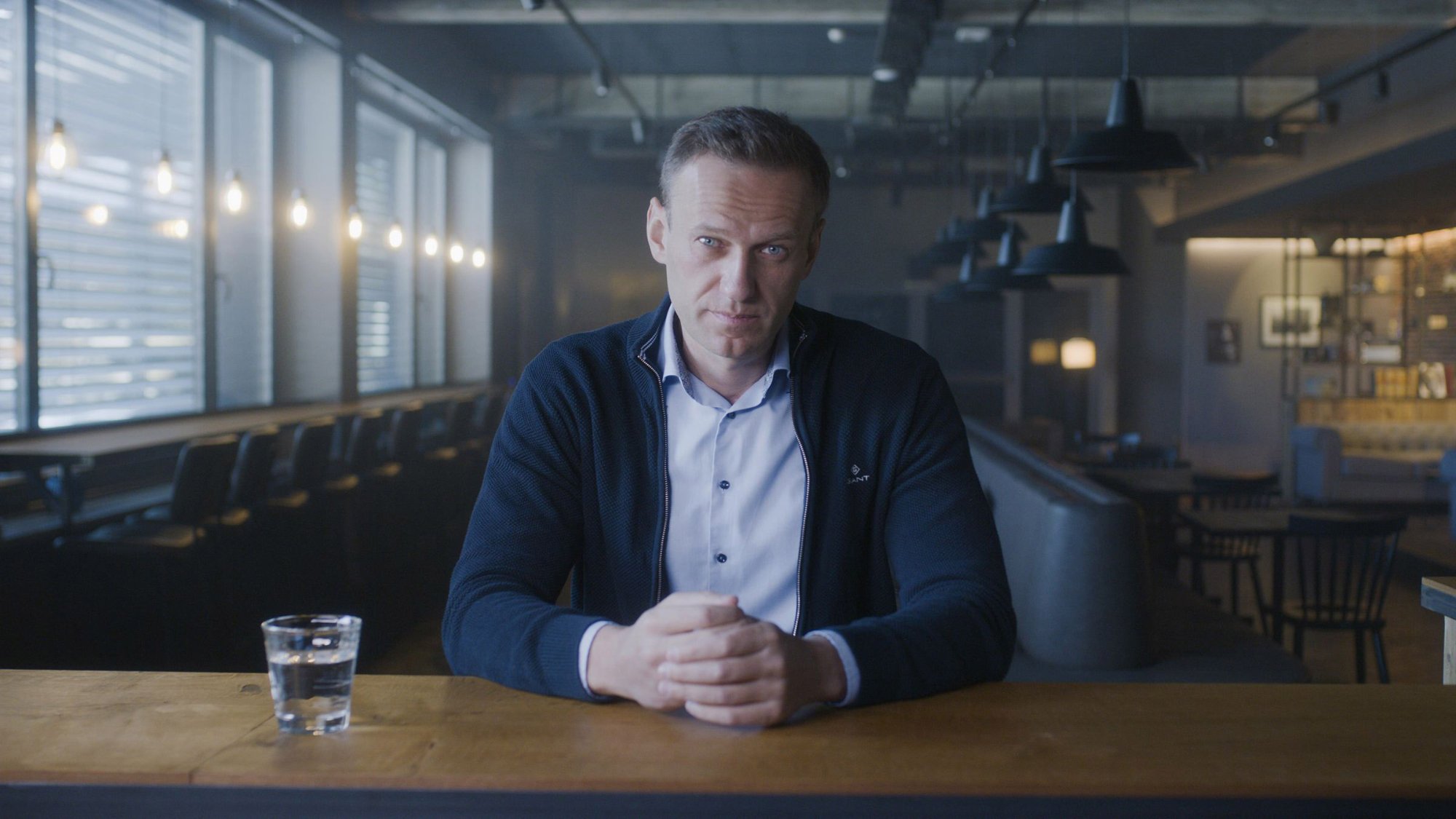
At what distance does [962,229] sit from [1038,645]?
3597mm

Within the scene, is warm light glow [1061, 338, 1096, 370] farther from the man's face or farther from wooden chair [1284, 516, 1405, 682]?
the man's face

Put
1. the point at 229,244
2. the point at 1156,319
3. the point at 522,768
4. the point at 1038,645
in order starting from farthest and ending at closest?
the point at 1156,319 → the point at 229,244 → the point at 1038,645 → the point at 522,768

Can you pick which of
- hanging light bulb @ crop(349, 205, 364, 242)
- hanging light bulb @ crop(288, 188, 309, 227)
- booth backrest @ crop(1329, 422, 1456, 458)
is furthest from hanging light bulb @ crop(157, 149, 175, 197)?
booth backrest @ crop(1329, 422, 1456, 458)

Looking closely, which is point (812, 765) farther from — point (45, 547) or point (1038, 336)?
point (1038, 336)

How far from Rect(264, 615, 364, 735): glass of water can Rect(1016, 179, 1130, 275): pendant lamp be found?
3.58m

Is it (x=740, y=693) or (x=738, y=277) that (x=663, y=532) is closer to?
(x=738, y=277)

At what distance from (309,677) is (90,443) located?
424 centimetres

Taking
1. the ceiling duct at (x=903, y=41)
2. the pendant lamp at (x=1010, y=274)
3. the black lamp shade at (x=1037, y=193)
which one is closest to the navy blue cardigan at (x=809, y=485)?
the black lamp shade at (x=1037, y=193)

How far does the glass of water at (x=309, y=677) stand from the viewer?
1.11 metres

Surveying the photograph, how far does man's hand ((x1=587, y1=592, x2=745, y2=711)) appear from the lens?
115cm

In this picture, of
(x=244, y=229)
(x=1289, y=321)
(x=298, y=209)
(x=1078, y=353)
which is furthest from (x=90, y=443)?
(x=1289, y=321)

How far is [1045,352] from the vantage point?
14.0 metres

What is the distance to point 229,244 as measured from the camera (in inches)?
272

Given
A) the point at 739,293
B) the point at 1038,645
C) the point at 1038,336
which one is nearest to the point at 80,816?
the point at 739,293
